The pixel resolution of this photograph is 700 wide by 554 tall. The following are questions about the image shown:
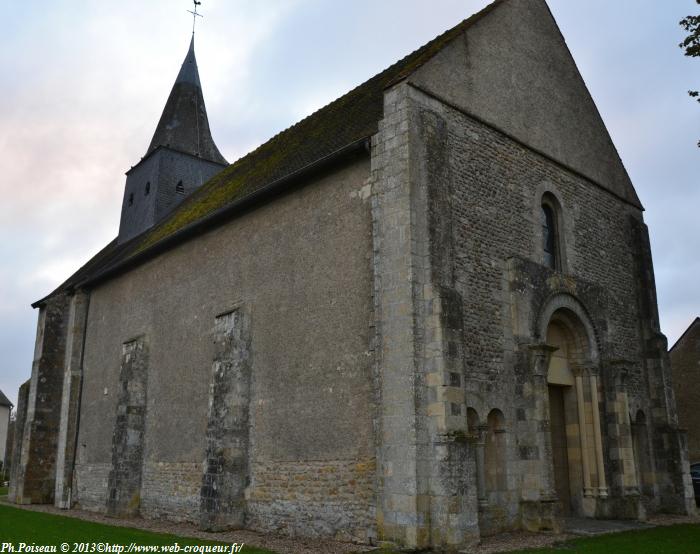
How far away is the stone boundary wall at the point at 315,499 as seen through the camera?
10773mm

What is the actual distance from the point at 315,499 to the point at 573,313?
6367 mm

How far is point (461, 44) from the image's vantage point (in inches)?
513

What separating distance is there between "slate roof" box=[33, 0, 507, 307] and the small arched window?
4.22 meters

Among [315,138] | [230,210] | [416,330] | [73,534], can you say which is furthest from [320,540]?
[315,138]

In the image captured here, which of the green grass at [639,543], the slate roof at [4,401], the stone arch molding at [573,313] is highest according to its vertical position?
the slate roof at [4,401]

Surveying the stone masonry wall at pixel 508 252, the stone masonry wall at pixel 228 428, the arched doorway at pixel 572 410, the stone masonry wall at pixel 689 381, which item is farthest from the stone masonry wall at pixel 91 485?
the stone masonry wall at pixel 689 381

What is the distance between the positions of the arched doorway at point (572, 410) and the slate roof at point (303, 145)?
18.1 ft

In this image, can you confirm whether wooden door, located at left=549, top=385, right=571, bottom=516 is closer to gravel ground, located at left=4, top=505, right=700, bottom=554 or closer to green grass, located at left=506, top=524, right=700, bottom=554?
gravel ground, located at left=4, top=505, right=700, bottom=554

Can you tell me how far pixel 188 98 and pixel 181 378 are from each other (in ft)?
51.5

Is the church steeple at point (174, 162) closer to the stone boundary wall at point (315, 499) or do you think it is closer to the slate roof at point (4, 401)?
the stone boundary wall at point (315, 499)

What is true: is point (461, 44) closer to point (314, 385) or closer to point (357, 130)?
point (357, 130)

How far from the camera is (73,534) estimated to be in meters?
12.5

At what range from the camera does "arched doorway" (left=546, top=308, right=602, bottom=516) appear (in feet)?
43.5

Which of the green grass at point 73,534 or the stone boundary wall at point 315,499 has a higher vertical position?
the stone boundary wall at point 315,499
